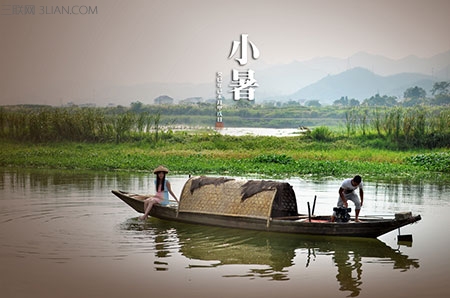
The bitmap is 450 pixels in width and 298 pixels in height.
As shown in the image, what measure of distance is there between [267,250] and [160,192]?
2128 mm

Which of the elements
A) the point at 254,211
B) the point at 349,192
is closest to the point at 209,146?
the point at 254,211

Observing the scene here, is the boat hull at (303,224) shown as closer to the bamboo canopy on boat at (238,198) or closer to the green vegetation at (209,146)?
the bamboo canopy on boat at (238,198)

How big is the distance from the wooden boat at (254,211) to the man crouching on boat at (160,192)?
0.10 m

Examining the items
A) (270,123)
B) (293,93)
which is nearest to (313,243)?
(270,123)

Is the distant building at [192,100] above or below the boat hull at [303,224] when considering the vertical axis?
above

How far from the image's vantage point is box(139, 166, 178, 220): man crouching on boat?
9133 millimetres

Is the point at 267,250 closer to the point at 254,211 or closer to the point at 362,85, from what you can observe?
the point at 254,211

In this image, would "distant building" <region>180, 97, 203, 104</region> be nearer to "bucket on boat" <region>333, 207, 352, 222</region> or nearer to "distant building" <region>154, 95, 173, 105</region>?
"distant building" <region>154, 95, 173, 105</region>

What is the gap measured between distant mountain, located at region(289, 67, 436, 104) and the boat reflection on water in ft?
122

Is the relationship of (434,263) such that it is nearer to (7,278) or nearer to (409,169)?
(7,278)

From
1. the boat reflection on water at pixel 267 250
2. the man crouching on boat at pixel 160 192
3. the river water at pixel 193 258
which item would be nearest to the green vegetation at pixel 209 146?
the river water at pixel 193 258

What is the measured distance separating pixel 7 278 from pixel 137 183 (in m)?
7.05

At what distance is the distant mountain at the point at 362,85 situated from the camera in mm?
46531

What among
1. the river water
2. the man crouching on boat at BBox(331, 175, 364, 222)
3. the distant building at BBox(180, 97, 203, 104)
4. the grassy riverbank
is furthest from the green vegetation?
the man crouching on boat at BBox(331, 175, 364, 222)
